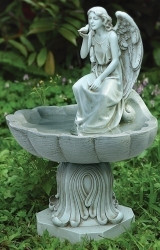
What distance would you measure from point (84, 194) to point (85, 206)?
95mm

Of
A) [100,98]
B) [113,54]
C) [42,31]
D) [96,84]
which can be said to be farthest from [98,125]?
[42,31]

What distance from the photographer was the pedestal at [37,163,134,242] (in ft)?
14.0

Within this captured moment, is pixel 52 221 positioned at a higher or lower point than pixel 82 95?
lower

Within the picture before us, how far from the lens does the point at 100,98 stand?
416 centimetres

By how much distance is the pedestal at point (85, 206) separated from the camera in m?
4.27

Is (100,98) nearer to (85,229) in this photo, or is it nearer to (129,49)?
(129,49)

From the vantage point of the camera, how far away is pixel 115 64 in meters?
4.22

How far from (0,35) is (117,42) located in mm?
5155

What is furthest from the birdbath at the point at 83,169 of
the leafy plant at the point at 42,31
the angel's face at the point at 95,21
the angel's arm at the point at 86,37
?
the leafy plant at the point at 42,31

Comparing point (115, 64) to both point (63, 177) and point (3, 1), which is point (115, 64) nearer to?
point (63, 177)

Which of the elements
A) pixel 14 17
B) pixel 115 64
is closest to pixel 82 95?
pixel 115 64

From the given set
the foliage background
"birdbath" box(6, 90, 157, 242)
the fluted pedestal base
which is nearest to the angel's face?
"birdbath" box(6, 90, 157, 242)

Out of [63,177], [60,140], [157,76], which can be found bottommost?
[157,76]

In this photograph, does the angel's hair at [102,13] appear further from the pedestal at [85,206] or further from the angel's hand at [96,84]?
the pedestal at [85,206]
